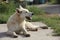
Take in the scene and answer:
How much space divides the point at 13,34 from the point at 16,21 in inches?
18.1

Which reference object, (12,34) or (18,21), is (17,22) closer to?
(18,21)

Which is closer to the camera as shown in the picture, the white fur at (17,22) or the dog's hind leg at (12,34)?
the dog's hind leg at (12,34)

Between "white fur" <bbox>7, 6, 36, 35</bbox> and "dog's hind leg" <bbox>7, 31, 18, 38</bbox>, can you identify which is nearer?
"dog's hind leg" <bbox>7, 31, 18, 38</bbox>

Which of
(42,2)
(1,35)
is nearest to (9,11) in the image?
(1,35)

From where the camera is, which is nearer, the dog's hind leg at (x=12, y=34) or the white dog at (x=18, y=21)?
the dog's hind leg at (x=12, y=34)

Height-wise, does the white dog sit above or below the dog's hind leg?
above

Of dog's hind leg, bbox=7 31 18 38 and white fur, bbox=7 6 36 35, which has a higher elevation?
white fur, bbox=7 6 36 35

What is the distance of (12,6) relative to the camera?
50.2 ft

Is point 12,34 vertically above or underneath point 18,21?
underneath

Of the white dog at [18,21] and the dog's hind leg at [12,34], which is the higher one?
the white dog at [18,21]

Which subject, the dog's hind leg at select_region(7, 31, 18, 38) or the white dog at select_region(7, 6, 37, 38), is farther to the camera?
the white dog at select_region(7, 6, 37, 38)

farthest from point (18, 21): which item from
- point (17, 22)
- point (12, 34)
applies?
point (12, 34)

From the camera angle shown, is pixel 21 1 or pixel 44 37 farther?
pixel 21 1

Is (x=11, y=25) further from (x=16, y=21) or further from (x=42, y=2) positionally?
(x=42, y=2)
